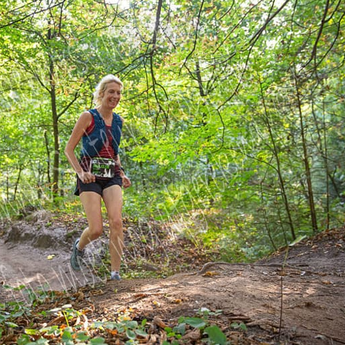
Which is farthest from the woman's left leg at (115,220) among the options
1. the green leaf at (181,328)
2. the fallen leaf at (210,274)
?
the green leaf at (181,328)

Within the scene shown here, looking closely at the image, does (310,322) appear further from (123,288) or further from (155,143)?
(155,143)

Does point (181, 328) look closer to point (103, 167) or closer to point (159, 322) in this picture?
point (159, 322)

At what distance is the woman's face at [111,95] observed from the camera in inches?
159

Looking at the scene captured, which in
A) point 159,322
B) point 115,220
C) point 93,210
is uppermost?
point 93,210

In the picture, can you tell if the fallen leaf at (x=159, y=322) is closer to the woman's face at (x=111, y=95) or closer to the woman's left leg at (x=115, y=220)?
the woman's left leg at (x=115, y=220)

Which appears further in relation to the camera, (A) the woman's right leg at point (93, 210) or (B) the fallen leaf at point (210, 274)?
(A) the woman's right leg at point (93, 210)

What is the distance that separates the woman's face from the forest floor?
6.67ft

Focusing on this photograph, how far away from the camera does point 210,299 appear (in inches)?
105

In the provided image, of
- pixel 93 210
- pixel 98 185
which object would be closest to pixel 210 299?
pixel 93 210

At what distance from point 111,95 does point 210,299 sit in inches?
99.2

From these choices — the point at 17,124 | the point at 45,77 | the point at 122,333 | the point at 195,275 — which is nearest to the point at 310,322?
the point at 122,333

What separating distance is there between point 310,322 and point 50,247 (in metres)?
5.83

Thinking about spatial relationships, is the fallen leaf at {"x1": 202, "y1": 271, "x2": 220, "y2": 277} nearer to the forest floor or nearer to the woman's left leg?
the forest floor

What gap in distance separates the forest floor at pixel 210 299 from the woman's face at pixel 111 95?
2.03 m
